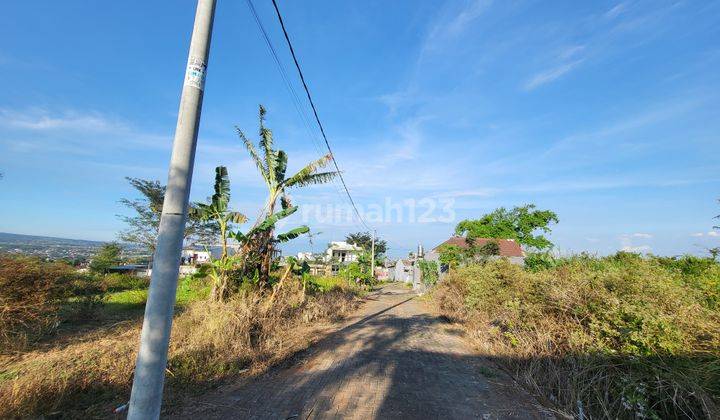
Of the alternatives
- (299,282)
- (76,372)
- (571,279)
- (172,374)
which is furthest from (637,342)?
(299,282)

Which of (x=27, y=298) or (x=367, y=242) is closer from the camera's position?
(x=27, y=298)

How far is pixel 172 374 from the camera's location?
4680mm

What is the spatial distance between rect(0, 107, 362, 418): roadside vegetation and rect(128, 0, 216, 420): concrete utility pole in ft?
9.65

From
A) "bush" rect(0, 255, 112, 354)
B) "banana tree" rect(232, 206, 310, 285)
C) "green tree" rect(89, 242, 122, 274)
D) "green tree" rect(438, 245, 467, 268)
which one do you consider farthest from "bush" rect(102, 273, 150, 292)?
"green tree" rect(438, 245, 467, 268)

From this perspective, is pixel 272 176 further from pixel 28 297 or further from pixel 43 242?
pixel 43 242

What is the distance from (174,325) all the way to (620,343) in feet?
26.4

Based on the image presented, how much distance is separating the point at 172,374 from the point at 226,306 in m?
1.96

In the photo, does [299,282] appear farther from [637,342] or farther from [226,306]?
[637,342]

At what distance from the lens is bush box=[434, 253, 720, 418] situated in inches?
141

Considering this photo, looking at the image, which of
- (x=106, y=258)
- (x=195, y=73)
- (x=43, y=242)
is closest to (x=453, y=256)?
(x=195, y=73)

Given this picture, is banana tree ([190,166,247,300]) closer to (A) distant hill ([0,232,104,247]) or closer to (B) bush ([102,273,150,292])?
(B) bush ([102,273,150,292])

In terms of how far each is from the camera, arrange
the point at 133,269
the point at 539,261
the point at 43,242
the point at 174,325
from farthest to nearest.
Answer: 1. the point at 43,242
2. the point at 133,269
3. the point at 539,261
4. the point at 174,325

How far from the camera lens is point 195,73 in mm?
2018

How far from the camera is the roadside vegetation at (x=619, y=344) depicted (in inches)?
142
